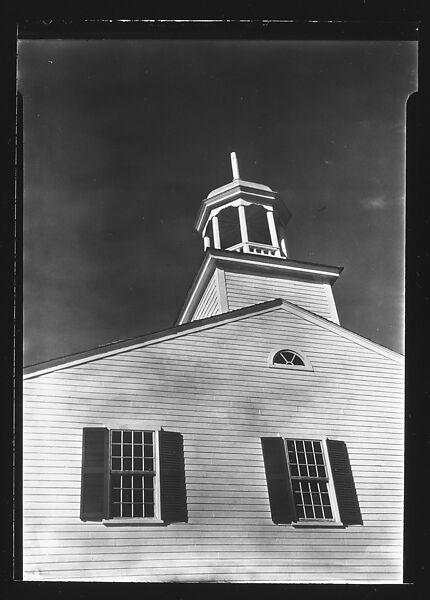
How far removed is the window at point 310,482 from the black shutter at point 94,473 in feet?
9.51

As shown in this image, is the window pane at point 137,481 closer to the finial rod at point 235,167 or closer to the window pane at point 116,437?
the window pane at point 116,437

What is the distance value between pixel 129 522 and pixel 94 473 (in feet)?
3.29

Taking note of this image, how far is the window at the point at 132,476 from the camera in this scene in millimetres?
10727

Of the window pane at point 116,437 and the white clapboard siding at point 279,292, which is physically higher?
the white clapboard siding at point 279,292

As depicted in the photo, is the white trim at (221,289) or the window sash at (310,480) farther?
the white trim at (221,289)

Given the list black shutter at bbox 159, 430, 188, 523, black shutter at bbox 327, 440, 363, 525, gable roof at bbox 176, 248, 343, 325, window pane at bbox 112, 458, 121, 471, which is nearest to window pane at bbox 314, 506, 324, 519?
black shutter at bbox 327, 440, 363, 525

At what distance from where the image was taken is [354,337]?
1411 centimetres

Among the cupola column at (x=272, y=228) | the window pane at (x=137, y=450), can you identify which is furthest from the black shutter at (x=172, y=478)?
the cupola column at (x=272, y=228)

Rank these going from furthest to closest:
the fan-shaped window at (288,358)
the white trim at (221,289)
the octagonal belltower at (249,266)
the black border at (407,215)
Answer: the octagonal belltower at (249,266) → the white trim at (221,289) → the fan-shaped window at (288,358) → the black border at (407,215)

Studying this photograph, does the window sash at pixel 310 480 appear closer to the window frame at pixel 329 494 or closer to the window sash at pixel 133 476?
the window frame at pixel 329 494

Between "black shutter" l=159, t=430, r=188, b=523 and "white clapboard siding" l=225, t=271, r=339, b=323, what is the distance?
226 inches

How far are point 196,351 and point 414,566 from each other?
18.1 ft

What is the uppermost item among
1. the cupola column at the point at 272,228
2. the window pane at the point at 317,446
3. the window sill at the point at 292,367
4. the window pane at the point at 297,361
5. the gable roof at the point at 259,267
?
the cupola column at the point at 272,228

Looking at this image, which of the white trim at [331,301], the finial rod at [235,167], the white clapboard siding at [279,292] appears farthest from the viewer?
the finial rod at [235,167]
